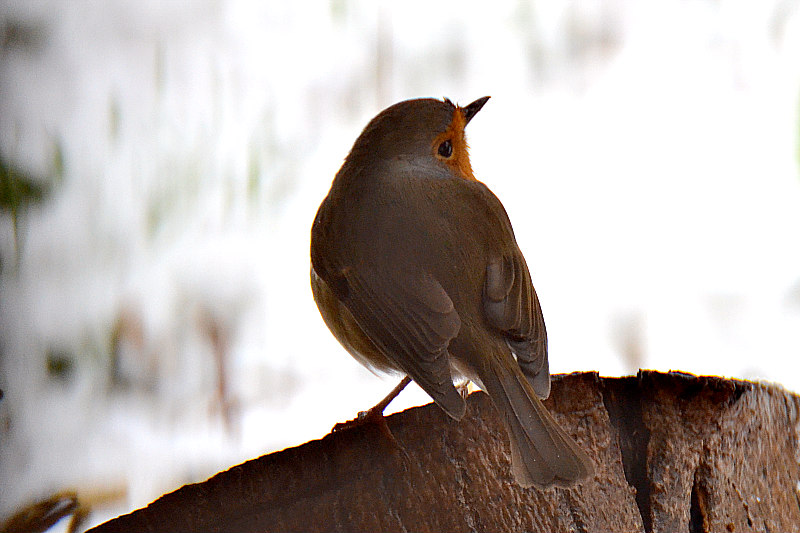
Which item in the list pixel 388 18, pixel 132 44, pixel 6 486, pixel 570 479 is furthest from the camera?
pixel 388 18

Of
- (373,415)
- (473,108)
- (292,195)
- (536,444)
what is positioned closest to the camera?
(536,444)

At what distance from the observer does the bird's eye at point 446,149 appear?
2.04 metres

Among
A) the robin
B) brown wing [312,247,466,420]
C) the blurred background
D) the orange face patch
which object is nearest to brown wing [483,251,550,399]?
the robin

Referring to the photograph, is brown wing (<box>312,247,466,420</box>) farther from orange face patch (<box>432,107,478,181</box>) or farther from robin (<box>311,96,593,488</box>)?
orange face patch (<box>432,107,478,181</box>)

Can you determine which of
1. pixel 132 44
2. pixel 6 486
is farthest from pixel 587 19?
pixel 6 486

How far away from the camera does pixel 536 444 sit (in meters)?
1.29

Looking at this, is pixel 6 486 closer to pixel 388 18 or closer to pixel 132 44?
pixel 132 44

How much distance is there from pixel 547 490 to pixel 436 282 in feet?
1.46

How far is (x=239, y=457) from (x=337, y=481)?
2.61 ft

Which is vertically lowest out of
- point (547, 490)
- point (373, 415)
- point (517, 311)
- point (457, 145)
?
point (547, 490)

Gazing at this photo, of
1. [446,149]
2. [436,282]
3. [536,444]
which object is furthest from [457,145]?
[536,444]

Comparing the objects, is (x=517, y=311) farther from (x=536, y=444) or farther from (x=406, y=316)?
(x=536, y=444)

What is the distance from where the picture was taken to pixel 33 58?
1905mm

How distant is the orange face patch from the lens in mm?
2023
